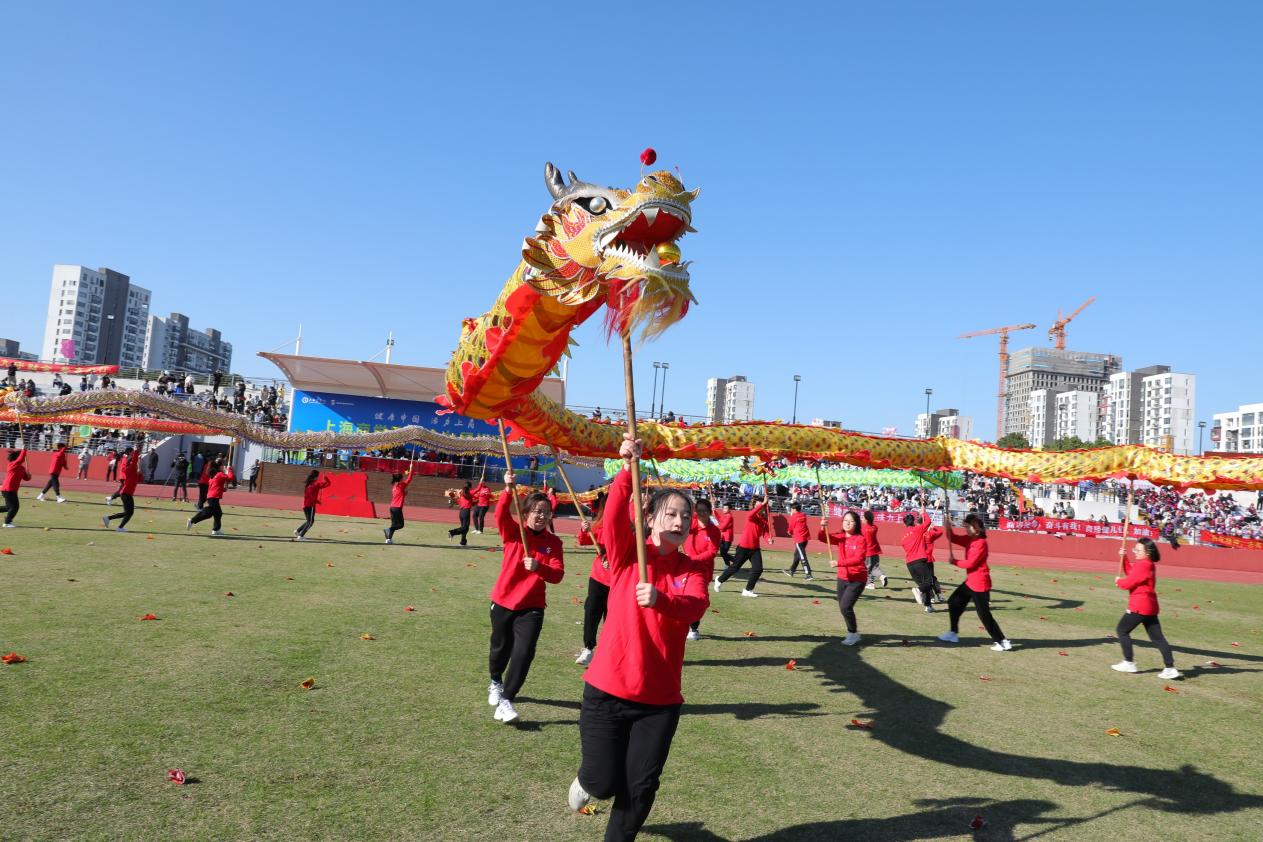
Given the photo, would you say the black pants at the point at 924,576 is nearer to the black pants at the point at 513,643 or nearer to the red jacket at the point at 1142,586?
the red jacket at the point at 1142,586

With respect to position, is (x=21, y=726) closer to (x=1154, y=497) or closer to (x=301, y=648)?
(x=301, y=648)

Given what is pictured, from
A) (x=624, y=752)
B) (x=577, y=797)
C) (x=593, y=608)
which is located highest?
(x=624, y=752)

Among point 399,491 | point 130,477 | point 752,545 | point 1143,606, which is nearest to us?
point 1143,606

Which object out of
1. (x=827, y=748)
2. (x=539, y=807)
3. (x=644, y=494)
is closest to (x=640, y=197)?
(x=644, y=494)

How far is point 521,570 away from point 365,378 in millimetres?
30927

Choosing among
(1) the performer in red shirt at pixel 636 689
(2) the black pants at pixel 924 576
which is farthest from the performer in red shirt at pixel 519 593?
(2) the black pants at pixel 924 576

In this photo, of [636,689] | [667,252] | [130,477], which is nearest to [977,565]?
[667,252]

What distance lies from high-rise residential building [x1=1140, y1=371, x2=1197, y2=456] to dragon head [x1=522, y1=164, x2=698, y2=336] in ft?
485

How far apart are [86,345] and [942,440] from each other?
166 metres

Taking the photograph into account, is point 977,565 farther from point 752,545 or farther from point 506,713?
point 506,713

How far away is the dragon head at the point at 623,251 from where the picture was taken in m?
4.80

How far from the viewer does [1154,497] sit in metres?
40.6

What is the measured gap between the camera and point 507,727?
548cm

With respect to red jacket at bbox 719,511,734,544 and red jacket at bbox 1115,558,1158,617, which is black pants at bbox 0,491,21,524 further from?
red jacket at bbox 1115,558,1158,617
